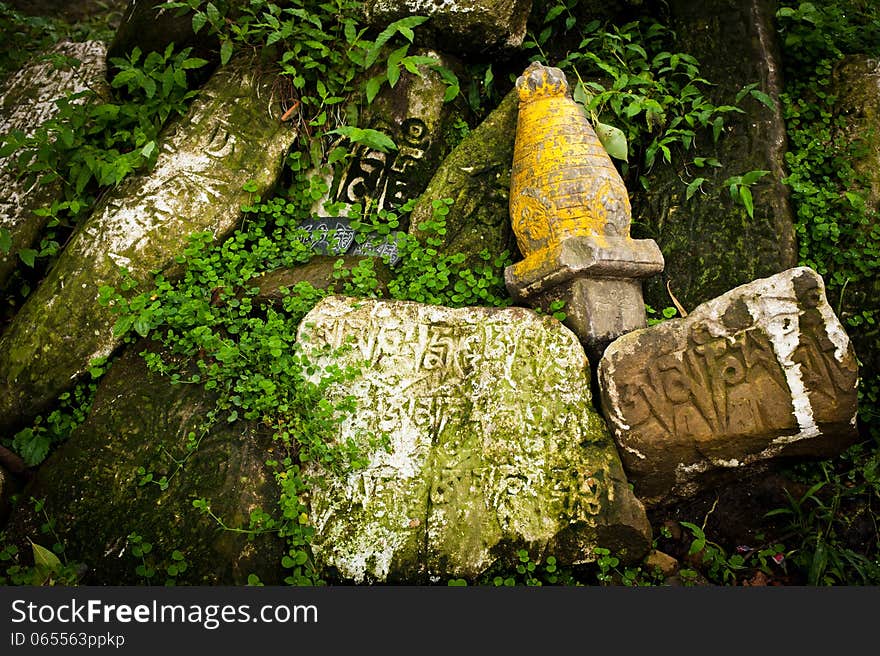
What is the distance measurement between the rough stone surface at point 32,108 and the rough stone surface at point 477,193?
7.31ft

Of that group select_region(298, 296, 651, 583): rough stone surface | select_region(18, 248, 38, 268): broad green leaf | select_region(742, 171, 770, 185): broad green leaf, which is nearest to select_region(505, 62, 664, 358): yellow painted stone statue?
select_region(298, 296, 651, 583): rough stone surface

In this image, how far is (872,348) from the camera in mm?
3398

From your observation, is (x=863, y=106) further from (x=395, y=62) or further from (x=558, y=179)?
(x=395, y=62)

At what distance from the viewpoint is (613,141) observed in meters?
3.70

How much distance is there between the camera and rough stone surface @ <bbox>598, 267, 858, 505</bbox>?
8.82ft

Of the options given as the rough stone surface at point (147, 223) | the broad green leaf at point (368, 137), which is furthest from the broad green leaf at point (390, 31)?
the rough stone surface at point (147, 223)

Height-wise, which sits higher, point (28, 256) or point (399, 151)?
point (28, 256)

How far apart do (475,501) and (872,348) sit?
89.6 inches

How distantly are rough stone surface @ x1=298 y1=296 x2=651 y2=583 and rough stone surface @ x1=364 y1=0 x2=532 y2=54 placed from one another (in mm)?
2004

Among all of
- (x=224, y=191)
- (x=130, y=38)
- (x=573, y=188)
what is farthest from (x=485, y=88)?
(x=130, y=38)

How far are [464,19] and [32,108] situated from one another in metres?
2.84

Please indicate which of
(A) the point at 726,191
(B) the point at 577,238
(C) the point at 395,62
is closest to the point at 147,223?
(C) the point at 395,62

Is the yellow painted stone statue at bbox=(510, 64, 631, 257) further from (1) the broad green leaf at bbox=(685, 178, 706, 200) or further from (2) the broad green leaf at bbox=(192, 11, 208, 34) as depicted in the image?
(2) the broad green leaf at bbox=(192, 11, 208, 34)

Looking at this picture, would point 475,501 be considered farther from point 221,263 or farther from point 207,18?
point 207,18
